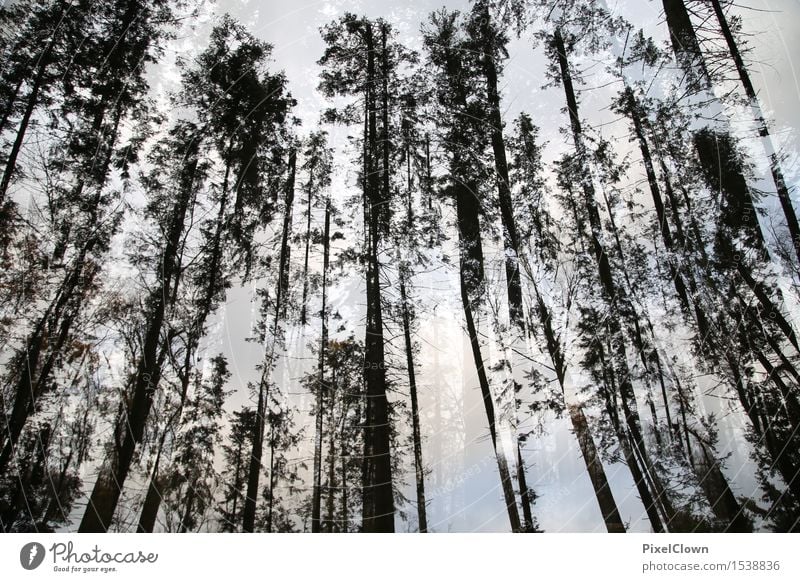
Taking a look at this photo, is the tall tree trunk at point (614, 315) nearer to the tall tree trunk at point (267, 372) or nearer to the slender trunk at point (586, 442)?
the slender trunk at point (586, 442)

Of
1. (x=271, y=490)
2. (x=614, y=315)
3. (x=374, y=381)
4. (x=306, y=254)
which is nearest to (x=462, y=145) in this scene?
(x=306, y=254)

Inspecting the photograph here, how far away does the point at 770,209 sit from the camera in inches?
80.6

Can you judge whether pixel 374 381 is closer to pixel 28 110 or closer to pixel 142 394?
pixel 142 394

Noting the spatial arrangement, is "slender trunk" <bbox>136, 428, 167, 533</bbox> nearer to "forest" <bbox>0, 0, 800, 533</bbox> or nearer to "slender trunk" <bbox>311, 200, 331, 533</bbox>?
"forest" <bbox>0, 0, 800, 533</bbox>

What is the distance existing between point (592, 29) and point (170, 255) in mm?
2896

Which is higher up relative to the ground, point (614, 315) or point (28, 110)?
point (28, 110)

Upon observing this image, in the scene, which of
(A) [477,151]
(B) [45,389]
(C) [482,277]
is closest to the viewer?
(B) [45,389]

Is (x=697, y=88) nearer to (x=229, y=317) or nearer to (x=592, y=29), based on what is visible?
(x=592, y=29)
